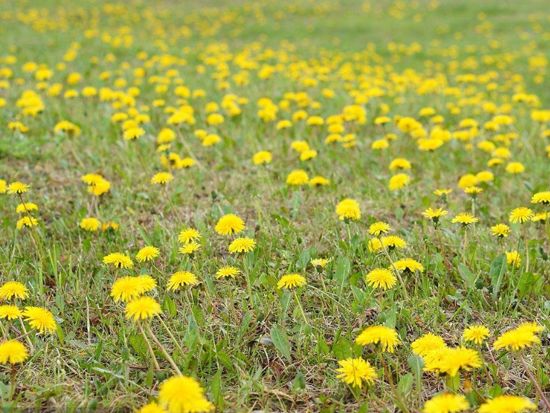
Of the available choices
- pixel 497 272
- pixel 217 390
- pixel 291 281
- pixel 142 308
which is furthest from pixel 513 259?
pixel 142 308

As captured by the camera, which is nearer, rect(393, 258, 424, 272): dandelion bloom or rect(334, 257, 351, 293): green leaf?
rect(393, 258, 424, 272): dandelion bloom

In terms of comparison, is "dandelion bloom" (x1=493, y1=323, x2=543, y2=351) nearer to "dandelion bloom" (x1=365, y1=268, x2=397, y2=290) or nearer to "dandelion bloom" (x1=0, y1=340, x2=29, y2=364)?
"dandelion bloom" (x1=365, y1=268, x2=397, y2=290)

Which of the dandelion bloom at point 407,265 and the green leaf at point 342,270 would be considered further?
the green leaf at point 342,270

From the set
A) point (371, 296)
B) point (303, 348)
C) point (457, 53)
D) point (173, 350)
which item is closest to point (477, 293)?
point (371, 296)

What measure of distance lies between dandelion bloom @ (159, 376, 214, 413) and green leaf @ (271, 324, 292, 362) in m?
0.73

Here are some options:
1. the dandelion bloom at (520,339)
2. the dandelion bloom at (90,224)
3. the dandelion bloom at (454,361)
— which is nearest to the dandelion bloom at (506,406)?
the dandelion bloom at (454,361)

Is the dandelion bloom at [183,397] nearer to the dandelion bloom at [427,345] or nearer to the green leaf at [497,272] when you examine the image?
the dandelion bloom at [427,345]

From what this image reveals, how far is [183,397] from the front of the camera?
5.73 ft

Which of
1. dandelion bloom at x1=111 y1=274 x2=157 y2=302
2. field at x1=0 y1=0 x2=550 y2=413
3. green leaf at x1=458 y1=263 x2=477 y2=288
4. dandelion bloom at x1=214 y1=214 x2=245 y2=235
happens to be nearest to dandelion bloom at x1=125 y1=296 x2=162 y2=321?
field at x1=0 y1=0 x2=550 y2=413

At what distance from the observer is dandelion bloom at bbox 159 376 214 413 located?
5.68 ft

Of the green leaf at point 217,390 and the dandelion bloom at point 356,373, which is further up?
the dandelion bloom at point 356,373

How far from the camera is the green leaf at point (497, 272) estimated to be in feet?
9.66

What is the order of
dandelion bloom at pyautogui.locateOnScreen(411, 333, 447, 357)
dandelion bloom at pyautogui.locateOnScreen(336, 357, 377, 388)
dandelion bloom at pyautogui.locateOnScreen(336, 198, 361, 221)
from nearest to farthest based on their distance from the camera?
dandelion bloom at pyautogui.locateOnScreen(336, 357, 377, 388) → dandelion bloom at pyautogui.locateOnScreen(411, 333, 447, 357) → dandelion bloom at pyautogui.locateOnScreen(336, 198, 361, 221)

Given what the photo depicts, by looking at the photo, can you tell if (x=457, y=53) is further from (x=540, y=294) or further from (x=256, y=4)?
(x=540, y=294)
